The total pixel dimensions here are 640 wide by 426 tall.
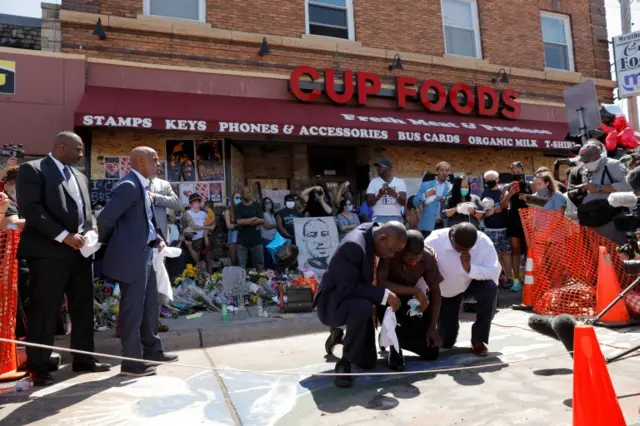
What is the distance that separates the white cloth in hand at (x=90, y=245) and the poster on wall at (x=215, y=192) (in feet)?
16.3

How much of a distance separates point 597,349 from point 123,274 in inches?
134

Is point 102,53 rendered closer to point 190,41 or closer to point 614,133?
point 190,41

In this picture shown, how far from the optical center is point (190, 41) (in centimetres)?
899

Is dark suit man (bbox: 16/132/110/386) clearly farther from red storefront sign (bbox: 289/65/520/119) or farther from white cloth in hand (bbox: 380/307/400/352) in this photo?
red storefront sign (bbox: 289/65/520/119)

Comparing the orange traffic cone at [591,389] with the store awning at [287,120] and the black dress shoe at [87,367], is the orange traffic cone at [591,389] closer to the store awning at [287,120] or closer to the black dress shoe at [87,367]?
the black dress shoe at [87,367]

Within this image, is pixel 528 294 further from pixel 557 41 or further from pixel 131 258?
pixel 557 41

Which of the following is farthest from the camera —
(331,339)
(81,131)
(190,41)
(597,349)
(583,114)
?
(190,41)

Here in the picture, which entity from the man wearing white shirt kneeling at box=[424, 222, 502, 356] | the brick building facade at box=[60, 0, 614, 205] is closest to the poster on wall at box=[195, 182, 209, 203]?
the brick building facade at box=[60, 0, 614, 205]

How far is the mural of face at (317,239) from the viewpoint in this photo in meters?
7.95

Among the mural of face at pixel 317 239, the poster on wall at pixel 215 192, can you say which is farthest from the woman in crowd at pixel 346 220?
the poster on wall at pixel 215 192

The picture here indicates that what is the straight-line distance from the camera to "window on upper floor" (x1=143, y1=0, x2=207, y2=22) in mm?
9062

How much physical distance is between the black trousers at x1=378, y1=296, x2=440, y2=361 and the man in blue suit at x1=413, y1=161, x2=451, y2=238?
10.7ft

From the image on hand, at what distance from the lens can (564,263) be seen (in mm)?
5715

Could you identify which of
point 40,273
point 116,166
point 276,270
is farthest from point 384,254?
point 116,166
